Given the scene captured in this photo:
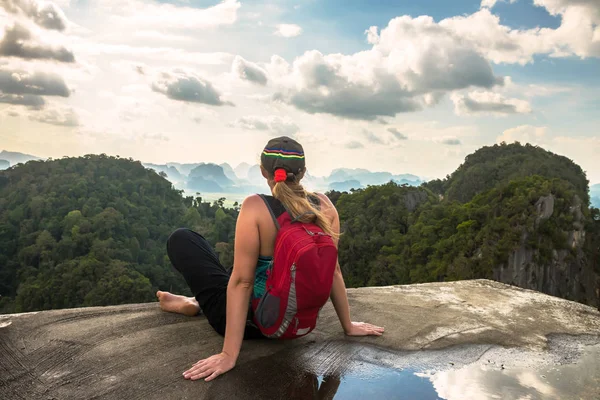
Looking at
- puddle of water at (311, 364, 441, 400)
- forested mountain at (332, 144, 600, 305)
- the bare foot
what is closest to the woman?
puddle of water at (311, 364, 441, 400)

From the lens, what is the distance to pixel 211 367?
2.05 meters

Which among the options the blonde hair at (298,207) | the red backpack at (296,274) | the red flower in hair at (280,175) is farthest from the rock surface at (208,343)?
the red flower in hair at (280,175)

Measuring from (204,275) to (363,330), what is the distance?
3.34 feet

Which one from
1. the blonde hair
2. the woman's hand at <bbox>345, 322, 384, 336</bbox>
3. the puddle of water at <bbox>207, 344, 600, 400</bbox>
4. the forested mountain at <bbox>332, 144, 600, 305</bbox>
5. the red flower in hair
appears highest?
the red flower in hair

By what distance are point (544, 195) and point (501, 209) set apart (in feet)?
11.4

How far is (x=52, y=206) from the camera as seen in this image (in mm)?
56750

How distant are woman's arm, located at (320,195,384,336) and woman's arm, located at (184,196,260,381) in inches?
15.7

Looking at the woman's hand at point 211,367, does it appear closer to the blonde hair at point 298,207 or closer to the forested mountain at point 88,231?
the blonde hair at point 298,207

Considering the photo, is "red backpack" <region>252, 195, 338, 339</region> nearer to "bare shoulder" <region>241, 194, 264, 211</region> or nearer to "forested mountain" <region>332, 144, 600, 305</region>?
"bare shoulder" <region>241, 194, 264, 211</region>

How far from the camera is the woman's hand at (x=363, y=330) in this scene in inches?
105

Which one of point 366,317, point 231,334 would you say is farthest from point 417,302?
point 231,334

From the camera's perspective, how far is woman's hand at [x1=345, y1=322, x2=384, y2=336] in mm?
2670

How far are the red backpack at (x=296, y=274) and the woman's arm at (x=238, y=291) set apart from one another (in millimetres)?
82

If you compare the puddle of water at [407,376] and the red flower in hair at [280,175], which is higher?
the red flower in hair at [280,175]
